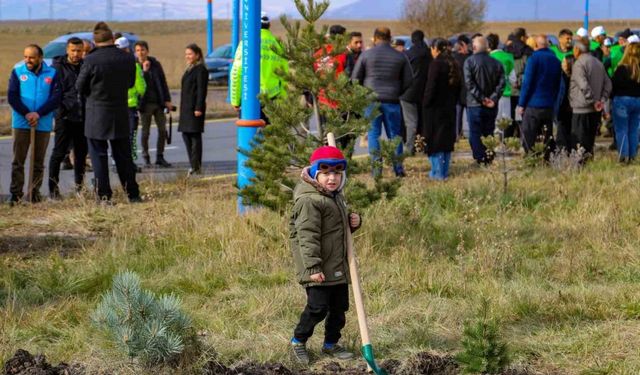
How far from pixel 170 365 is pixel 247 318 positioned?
1256mm

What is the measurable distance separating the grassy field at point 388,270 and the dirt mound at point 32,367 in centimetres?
16

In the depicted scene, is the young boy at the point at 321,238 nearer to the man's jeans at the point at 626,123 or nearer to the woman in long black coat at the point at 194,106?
the woman in long black coat at the point at 194,106

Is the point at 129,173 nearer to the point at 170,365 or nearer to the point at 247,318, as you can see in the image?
the point at 247,318

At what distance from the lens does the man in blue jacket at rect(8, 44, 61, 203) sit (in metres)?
11.9

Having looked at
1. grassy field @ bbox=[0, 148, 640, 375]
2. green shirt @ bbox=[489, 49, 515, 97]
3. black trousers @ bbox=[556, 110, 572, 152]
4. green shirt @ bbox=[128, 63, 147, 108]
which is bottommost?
grassy field @ bbox=[0, 148, 640, 375]

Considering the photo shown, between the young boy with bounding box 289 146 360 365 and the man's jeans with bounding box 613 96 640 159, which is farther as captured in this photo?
the man's jeans with bounding box 613 96 640 159

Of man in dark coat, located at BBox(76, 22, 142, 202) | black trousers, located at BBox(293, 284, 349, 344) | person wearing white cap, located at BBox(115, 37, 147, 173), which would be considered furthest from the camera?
person wearing white cap, located at BBox(115, 37, 147, 173)

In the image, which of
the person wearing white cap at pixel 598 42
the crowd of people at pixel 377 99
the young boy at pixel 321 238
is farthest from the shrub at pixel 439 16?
the young boy at pixel 321 238

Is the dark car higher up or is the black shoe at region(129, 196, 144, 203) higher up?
the dark car

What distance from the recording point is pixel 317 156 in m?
6.00

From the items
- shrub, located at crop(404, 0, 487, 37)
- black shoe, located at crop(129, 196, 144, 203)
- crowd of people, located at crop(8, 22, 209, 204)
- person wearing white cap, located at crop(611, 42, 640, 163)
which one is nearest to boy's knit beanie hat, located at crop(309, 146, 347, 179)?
crowd of people, located at crop(8, 22, 209, 204)

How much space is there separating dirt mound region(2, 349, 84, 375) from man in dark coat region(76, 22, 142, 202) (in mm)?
5575

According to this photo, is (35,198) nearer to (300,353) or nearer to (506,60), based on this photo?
(300,353)

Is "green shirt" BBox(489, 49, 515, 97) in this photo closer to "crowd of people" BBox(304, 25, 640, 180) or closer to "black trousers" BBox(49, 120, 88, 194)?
"crowd of people" BBox(304, 25, 640, 180)
